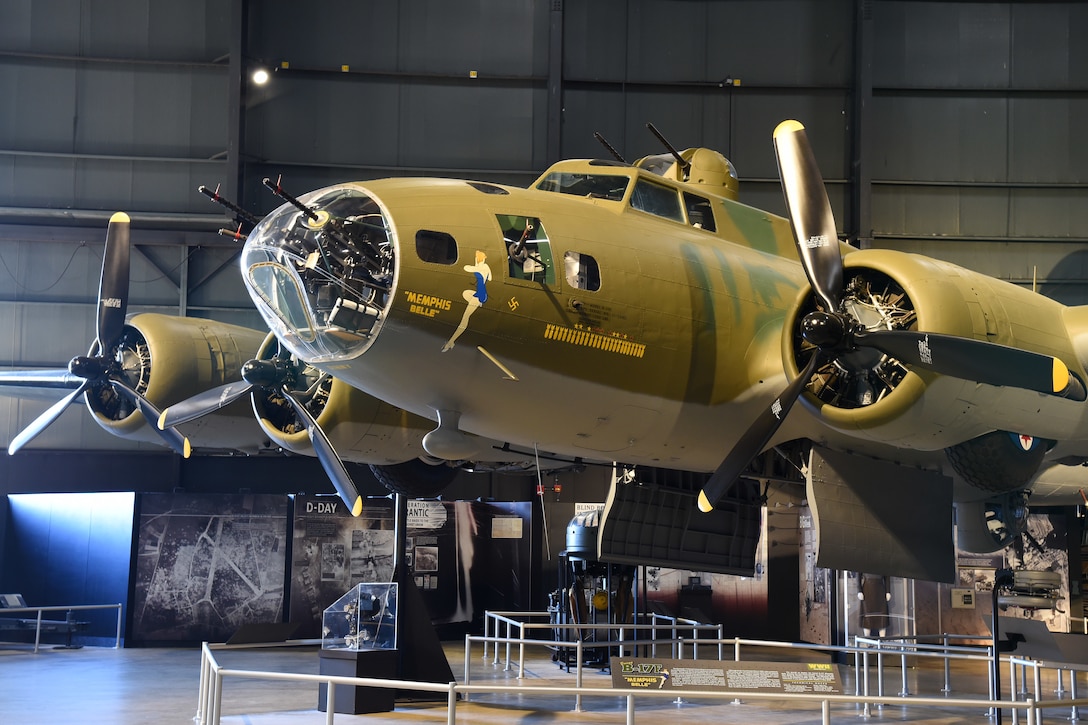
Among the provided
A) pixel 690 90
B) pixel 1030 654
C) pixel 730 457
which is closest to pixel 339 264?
pixel 730 457

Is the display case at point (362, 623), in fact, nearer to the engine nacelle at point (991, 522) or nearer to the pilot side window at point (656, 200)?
the pilot side window at point (656, 200)

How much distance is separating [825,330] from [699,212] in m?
3.48

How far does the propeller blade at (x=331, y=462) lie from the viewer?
12.2 metres

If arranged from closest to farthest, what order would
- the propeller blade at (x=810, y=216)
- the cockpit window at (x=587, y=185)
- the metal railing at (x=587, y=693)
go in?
1. the metal railing at (x=587, y=693)
2. the propeller blade at (x=810, y=216)
3. the cockpit window at (x=587, y=185)

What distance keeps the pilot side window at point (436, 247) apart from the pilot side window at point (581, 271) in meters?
1.18

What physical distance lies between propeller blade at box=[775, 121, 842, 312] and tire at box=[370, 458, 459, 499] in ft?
23.4

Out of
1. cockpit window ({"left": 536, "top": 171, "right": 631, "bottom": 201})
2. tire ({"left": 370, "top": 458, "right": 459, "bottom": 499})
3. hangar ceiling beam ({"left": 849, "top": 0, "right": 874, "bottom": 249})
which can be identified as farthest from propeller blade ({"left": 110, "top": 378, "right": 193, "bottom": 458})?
hangar ceiling beam ({"left": 849, "top": 0, "right": 874, "bottom": 249})

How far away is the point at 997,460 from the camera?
10266 mm

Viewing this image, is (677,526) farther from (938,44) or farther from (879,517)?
(938,44)

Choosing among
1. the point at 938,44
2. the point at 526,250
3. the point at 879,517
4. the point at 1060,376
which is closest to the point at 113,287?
the point at 526,250

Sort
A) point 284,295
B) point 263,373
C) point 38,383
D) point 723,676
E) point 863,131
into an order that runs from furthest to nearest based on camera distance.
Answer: point 863,131 < point 38,383 < point 263,373 < point 723,676 < point 284,295

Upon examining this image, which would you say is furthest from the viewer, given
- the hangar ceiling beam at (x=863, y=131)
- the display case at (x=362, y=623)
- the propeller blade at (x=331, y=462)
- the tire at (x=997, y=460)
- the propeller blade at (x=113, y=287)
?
the hangar ceiling beam at (x=863, y=131)

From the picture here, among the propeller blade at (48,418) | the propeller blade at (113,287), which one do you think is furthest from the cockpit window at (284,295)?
the propeller blade at (48,418)

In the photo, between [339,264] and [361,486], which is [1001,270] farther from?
[339,264]
